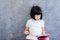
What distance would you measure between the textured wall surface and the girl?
79mm

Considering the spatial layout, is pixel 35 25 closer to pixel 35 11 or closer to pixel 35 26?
pixel 35 26

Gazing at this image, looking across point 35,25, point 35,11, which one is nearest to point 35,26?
point 35,25

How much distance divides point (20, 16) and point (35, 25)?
0.69ft

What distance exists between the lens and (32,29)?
206cm

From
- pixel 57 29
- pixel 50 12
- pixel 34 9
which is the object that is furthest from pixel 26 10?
pixel 57 29

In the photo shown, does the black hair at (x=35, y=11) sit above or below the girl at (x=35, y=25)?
above

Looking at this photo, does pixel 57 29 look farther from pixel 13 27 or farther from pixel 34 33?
pixel 13 27

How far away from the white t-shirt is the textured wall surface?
95 millimetres

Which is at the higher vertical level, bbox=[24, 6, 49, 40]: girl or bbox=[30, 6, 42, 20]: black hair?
bbox=[30, 6, 42, 20]: black hair

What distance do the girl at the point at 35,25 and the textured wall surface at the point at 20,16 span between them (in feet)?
0.26

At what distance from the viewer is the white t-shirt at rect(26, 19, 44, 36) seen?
2.05 m

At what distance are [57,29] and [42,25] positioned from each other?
20cm

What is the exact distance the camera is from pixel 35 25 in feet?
6.77

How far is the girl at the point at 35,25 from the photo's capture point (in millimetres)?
2029
